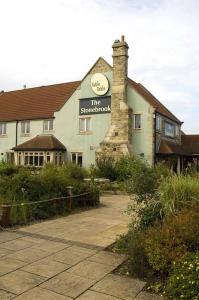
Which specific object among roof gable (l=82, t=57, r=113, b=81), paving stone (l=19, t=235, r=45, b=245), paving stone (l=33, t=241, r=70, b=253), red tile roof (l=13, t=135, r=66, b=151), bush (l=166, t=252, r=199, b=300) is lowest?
paving stone (l=33, t=241, r=70, b=253)

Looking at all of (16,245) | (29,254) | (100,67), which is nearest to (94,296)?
(29,254)

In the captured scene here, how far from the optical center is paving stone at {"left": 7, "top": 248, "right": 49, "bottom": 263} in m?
6.76

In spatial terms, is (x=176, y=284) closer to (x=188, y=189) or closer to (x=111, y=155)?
(x=188, y=189)

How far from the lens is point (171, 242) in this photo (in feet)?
19.1

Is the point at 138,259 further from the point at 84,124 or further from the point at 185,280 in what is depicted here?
the point at 84,124

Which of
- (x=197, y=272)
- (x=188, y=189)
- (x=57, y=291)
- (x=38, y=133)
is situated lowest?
(x=57, y=291)

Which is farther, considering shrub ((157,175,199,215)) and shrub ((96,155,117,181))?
shrub ((96,155,117,181))

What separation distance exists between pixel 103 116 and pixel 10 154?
11131 millimetres

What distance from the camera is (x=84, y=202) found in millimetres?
14039

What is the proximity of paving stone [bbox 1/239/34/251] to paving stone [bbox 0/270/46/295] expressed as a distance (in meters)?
1.56

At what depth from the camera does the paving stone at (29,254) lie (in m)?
6.76

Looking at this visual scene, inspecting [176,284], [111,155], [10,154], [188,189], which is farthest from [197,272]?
[10,154]

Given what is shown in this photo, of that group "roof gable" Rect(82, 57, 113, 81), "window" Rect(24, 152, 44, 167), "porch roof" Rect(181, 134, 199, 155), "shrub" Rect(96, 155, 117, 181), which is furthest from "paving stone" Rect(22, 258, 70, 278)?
"porch roof" Rect(181, 134, 199, 155)

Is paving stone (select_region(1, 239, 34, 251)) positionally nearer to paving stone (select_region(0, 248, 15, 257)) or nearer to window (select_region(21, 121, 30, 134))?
paving stone (select_region(0, 248, 15, 257))
